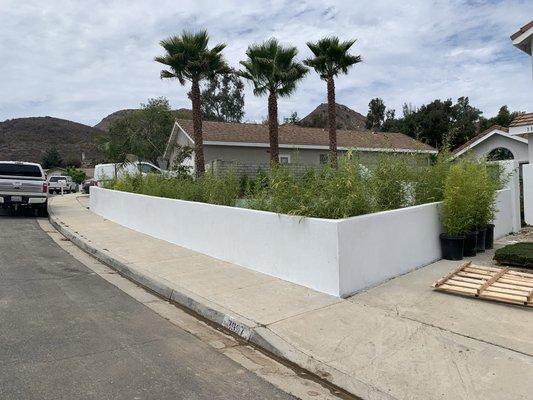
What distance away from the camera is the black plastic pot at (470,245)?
872 cm

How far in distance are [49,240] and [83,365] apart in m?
8.95

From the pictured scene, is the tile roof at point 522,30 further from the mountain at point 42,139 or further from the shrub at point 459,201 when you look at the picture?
the mountain at point 42,139

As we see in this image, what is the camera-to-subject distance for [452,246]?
8523mm

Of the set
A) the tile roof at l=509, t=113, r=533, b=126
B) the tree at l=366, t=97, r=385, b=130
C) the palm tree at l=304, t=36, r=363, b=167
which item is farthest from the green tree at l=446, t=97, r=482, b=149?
the tile roof at l=509, t=113, r=533, b=126

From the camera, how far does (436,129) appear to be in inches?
1902

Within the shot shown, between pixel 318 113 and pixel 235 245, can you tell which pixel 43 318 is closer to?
pixel 235 245

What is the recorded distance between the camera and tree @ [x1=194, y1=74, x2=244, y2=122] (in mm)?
59250

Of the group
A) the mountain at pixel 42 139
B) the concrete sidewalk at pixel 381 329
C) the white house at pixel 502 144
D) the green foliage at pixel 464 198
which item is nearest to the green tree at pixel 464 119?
the white house at pixel 502 144

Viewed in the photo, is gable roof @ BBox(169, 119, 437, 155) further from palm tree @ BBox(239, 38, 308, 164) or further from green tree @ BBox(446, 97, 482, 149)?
green tree @ BBox(446, 97, 482, 149)

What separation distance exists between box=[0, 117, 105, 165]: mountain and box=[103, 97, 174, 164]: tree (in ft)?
166

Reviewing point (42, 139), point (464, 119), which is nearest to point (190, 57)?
point (464, 119)

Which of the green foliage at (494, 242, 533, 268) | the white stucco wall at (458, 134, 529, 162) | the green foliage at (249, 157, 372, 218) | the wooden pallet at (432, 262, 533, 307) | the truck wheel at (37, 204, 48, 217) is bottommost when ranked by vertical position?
the wooden pallet at (432, 262, 533, 307)

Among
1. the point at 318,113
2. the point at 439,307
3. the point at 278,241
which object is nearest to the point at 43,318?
the point at 278,241

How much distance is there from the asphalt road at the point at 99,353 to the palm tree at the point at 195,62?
14.1m
